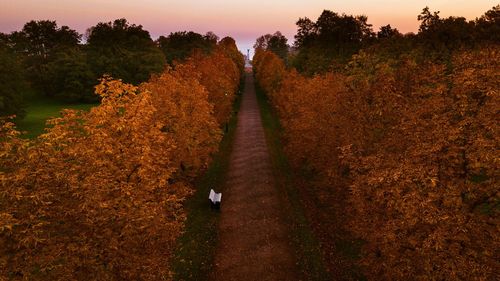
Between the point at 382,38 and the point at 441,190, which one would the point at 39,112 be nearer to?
the point at 382,38

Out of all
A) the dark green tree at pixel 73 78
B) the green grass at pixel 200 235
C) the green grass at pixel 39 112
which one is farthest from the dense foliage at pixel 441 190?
the dark green tree at pixel 73 78

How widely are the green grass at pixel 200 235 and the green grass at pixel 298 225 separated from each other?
18.6ft

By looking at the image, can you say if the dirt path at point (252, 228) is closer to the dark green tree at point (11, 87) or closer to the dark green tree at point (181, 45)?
the dark green tree at point (11, 87)

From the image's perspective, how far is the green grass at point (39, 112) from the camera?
5781 centimetres

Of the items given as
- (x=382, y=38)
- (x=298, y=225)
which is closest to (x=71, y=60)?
(x=382, y=38)

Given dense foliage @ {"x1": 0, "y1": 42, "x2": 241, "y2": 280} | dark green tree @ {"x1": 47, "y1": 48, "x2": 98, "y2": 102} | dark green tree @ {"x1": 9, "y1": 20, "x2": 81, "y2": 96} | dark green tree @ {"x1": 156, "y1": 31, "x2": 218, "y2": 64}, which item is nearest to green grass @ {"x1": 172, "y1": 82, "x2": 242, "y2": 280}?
dense foliage @ {"x1": 0, "y1": 42, "x2": 241, "y2": 280}

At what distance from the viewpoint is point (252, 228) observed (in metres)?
25.3

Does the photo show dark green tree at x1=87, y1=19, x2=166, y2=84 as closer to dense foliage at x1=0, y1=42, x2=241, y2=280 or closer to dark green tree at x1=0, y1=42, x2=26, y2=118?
dark green tree at x1=0, y1=42, x2=26, y2=118

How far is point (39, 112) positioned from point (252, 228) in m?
68.1

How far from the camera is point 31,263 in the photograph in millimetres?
9336

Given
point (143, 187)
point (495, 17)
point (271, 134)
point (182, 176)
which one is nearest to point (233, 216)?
point (182, 176)

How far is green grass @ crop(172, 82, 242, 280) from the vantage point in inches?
823

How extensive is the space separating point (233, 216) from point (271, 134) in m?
26.0

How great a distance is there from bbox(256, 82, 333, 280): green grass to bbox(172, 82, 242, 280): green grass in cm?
567
